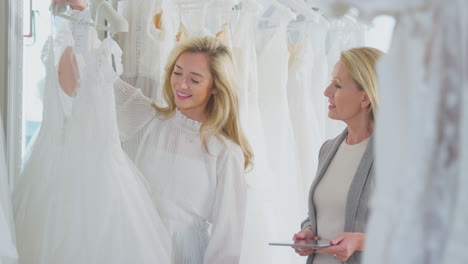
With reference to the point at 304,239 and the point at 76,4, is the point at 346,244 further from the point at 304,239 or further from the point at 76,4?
the point at 76,4

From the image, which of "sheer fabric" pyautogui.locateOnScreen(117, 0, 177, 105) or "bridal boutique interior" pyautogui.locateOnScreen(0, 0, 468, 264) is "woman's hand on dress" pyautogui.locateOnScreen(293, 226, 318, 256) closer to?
"bridal boutique interior" pyautogui.locateOnScreen(0, 0, 468, 264)

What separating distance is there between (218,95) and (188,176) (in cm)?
30

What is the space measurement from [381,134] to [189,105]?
136 cm

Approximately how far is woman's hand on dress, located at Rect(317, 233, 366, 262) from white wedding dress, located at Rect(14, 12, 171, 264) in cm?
51

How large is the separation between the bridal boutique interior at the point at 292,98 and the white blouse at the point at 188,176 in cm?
11

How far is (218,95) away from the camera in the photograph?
211 cm

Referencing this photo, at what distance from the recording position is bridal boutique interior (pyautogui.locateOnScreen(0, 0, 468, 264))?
67 centimetres

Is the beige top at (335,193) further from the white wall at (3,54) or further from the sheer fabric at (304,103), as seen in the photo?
the white wall at (3,54)

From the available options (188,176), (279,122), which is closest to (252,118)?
(279,122)

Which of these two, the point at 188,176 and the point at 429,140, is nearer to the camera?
the point at 429,140

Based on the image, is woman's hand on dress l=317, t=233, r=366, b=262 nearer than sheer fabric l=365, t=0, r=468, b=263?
No

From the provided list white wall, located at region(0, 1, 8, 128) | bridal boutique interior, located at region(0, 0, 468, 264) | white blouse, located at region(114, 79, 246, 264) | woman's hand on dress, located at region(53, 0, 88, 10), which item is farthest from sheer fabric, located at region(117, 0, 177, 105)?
white wall, located at region(0, 1, 8, 128)

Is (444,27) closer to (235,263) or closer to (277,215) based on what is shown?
(235,263)

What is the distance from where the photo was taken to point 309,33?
2.60 metres
